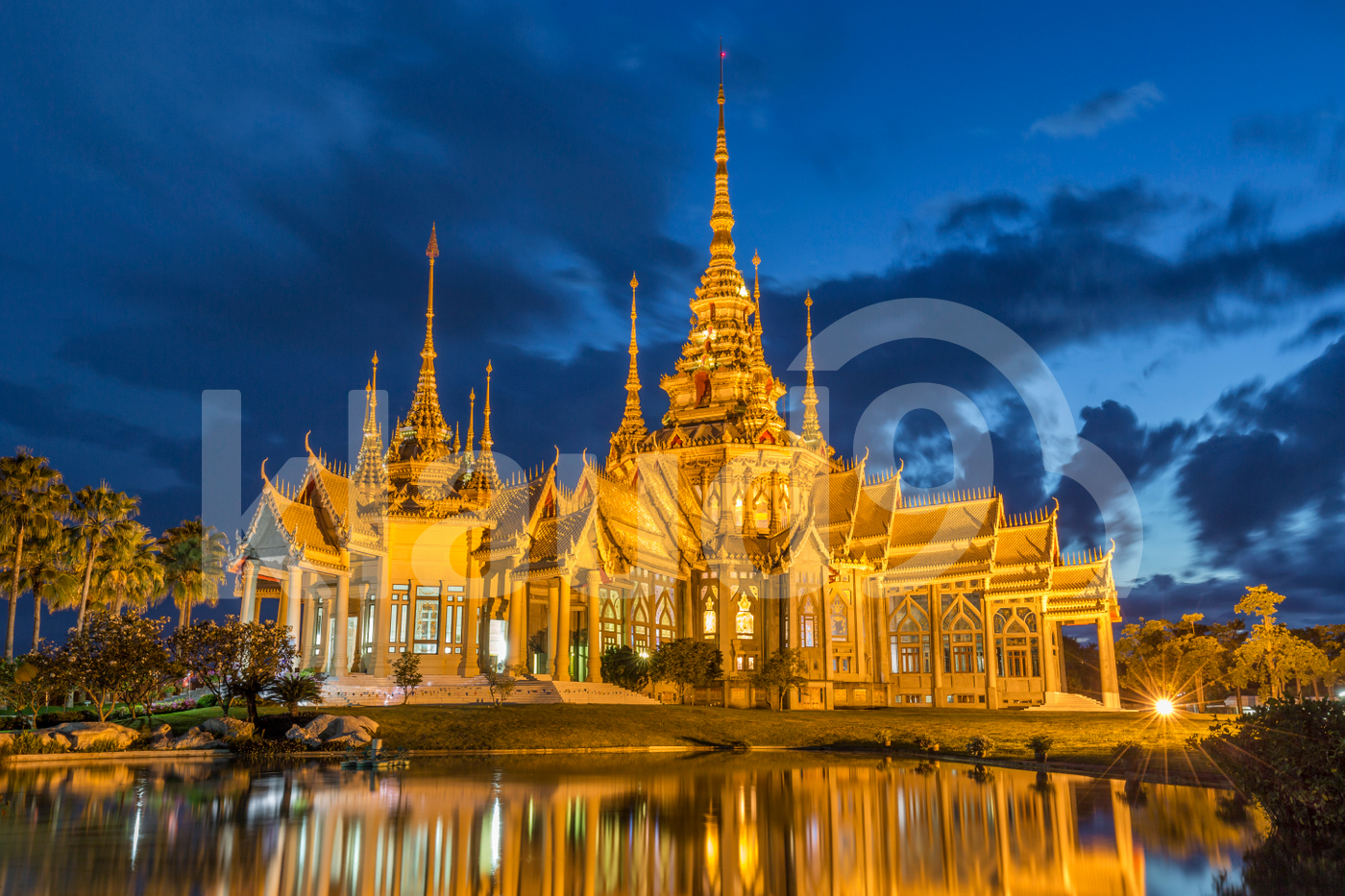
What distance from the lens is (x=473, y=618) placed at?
41.5m

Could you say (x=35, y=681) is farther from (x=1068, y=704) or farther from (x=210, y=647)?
(x=1068, y=704)

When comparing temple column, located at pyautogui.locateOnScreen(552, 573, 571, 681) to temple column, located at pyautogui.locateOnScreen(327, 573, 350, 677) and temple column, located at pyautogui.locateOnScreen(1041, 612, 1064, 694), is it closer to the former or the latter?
temple column, located at pyautogui.locateOnScreen(327, 573, 350, 677)

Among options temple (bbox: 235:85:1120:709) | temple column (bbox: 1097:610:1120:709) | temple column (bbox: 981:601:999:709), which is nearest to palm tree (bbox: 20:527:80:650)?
temple (bbox: 235:85:1120:709)

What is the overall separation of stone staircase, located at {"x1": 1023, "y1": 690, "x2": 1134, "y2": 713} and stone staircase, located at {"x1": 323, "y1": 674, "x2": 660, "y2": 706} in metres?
22.2

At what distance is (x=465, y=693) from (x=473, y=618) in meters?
5.48

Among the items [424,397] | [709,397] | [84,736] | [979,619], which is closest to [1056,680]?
[979,619]

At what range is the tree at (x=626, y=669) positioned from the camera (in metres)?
40.0

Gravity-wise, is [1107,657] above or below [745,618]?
below

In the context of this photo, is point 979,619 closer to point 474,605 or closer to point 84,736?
point 474,605

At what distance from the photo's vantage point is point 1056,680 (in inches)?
2016

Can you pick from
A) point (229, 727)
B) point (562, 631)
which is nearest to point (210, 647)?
point (229, 727)

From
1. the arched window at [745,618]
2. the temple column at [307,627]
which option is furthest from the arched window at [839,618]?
the temple column at [307,627]

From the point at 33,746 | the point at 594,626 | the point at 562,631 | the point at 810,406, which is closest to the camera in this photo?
the point at 33,746

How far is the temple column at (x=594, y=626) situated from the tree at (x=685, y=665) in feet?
7.46
